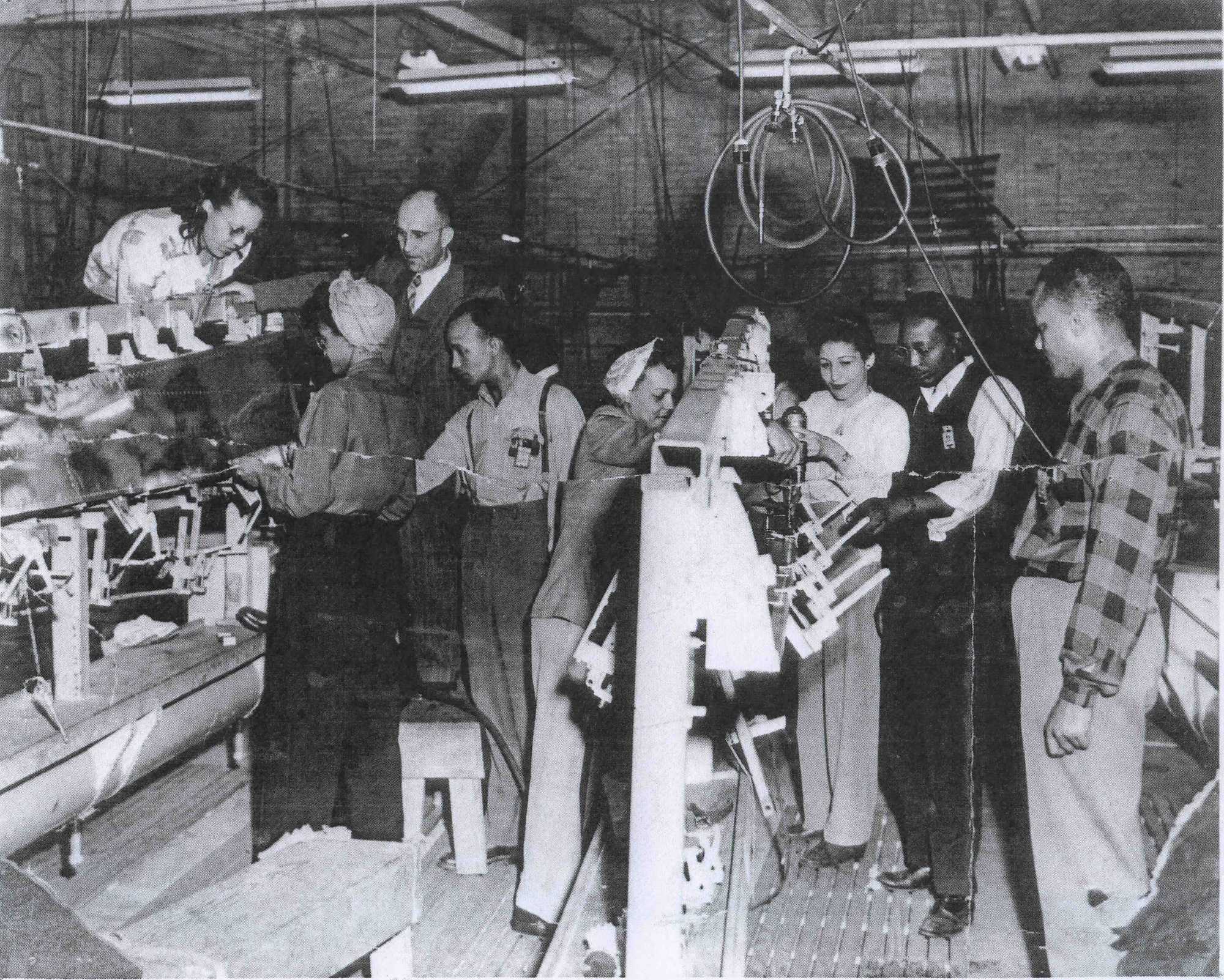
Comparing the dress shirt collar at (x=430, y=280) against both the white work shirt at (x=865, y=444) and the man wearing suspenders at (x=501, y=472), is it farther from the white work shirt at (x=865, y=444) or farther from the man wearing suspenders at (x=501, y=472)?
the white work shirt at (x=865, y=444)

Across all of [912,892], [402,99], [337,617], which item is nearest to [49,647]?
[337,617]

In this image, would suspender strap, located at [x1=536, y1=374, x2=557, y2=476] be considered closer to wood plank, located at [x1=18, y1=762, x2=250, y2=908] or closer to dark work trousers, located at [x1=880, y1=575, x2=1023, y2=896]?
dark work trousers, located at [x1=880, y1=575, x2=1023, y2=896]

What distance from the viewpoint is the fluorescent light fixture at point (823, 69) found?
202 inches

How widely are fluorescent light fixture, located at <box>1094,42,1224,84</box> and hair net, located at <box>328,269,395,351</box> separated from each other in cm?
354

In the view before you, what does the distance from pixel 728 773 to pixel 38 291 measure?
5.94m

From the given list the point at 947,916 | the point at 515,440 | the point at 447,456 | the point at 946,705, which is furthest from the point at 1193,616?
the point at 447,456

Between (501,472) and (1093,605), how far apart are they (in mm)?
1722

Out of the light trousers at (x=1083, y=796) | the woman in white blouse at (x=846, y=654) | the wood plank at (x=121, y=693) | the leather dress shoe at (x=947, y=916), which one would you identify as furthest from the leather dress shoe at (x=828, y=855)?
the wood plank at (x=121, y=693)

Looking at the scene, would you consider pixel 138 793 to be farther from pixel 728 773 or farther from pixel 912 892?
pixel 912 892

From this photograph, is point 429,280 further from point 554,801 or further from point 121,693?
point 554,801

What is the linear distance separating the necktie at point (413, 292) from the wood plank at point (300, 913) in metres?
1.79

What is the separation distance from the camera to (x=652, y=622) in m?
1.82

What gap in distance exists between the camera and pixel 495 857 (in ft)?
11.4

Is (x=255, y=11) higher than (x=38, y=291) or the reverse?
higher
